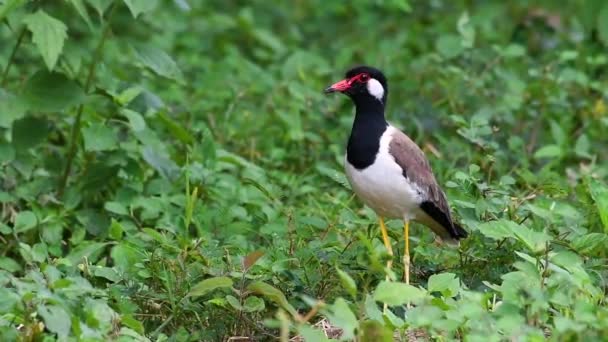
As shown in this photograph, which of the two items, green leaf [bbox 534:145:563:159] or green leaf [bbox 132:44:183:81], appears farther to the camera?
green leaf [bbox 534:145:563:159]

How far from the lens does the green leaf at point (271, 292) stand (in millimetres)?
4965

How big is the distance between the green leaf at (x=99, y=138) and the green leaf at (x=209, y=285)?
54.4 inches

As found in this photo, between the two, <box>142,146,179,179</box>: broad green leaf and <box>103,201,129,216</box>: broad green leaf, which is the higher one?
<box>142,146,179,179</box>: broad green leaf

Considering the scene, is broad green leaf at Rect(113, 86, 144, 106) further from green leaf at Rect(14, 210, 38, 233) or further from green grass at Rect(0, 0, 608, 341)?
green leaf at Rect(14, 210, 38, 233)

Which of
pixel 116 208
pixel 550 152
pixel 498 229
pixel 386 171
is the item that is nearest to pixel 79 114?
pixel 116 208

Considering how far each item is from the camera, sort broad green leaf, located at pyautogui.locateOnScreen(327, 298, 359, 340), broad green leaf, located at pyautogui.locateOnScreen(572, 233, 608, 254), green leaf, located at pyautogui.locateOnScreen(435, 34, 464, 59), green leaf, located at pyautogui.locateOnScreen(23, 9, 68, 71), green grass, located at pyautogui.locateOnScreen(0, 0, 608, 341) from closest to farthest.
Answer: broad green leaf, located at pyautogui.locateOnScreen(327, 298, 359, 340)
green grass, located at pyautogui.locateOnScreen(0, 0, 608, 341)
broad green leaf, located at pyautogui.locateOnScreen(572, 233, 608, 254)
green leaf, located at pyautogui.locateOnScreen(23, 9, 68, 71)
green leaf, located at pyautogui.locateOnScreen(435, 34, 464, 59)

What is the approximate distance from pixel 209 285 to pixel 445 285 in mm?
891

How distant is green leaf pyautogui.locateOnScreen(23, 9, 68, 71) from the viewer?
555 centimetres

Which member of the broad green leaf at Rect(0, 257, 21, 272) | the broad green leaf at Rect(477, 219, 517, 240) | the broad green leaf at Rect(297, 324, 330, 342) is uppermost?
the broad green leaf at Rect(477, 219, 517, 240)

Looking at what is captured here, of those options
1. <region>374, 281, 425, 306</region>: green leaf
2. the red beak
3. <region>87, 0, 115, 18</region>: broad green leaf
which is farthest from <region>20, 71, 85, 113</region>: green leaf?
<region>374, 281, 425, 306</region>: green leaf

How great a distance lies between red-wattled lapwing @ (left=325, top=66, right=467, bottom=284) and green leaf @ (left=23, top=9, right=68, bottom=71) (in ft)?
3.93

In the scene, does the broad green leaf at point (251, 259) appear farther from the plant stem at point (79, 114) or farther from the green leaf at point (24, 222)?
the plant stem at point (79, 114)

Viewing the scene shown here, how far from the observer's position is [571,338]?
4457 millimetres

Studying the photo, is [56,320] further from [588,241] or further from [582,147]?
[582,147]
